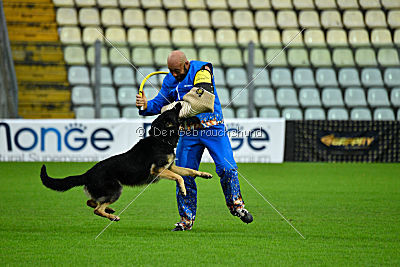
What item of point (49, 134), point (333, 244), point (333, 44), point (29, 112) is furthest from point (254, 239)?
point (333, 44)

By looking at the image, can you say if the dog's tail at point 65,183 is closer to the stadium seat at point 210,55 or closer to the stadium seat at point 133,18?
the stadium seat at point 210,55

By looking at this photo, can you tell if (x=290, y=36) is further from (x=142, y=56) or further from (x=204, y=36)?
(x=142, y=56)

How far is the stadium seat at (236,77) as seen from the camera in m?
17.5

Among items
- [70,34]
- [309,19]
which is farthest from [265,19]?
[70,34]

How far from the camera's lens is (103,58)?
1725 cm

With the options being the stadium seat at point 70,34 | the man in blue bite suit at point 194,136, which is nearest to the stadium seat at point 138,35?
the stadium seat at point 70,34

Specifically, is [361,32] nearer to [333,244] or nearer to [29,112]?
[29,112]

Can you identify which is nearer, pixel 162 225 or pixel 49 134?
pixel 162 225

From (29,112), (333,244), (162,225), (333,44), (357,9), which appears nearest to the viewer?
(333,244)

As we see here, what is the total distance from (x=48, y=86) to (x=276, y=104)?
19.6 feet

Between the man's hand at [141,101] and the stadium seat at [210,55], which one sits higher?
the stadium seat at [210,55]

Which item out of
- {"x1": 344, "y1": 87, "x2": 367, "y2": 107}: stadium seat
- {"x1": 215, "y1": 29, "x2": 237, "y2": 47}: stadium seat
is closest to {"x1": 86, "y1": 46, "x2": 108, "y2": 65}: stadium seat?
{"x1": 215, "y1": 29, "x2": 237, "y2": 47}: stadium seat

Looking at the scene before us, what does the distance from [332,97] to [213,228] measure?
1146 centimetres

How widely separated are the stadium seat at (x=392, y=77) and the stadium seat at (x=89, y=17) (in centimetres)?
824
